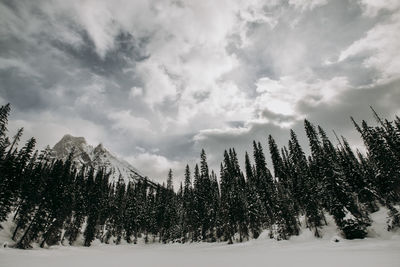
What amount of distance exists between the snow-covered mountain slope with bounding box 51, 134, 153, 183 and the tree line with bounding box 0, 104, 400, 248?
9679 cm

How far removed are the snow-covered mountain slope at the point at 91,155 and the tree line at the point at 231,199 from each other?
318 feet

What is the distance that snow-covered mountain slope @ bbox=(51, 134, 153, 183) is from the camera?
17150 centimetres

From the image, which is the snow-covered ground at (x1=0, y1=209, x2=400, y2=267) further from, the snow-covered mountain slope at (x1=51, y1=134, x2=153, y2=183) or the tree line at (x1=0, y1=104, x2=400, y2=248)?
the snow-covered mountain slope at (x1=51, y1=134, x2=153, y2=183)

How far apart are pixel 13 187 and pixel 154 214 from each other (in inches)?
2109

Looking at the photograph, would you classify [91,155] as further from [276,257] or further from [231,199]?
[276,257]

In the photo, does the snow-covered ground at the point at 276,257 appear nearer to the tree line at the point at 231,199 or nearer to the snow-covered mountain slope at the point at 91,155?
the tree line at the point at 231,199

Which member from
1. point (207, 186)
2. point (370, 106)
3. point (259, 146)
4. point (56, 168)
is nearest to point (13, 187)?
point (56, 168)

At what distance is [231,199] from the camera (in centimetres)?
5250

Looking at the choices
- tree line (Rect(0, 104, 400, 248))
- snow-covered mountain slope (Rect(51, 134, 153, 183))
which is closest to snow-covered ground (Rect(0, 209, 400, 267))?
tree line (Rect(0, 104, 400, 248))

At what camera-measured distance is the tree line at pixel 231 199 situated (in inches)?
1437

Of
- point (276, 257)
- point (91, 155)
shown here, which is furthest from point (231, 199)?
point (91, 155)

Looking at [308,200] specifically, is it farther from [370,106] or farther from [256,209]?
[370,106]

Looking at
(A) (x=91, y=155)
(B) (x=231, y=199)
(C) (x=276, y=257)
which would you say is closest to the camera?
(C) (x=276, y=257)

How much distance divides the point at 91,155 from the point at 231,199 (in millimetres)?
166537
